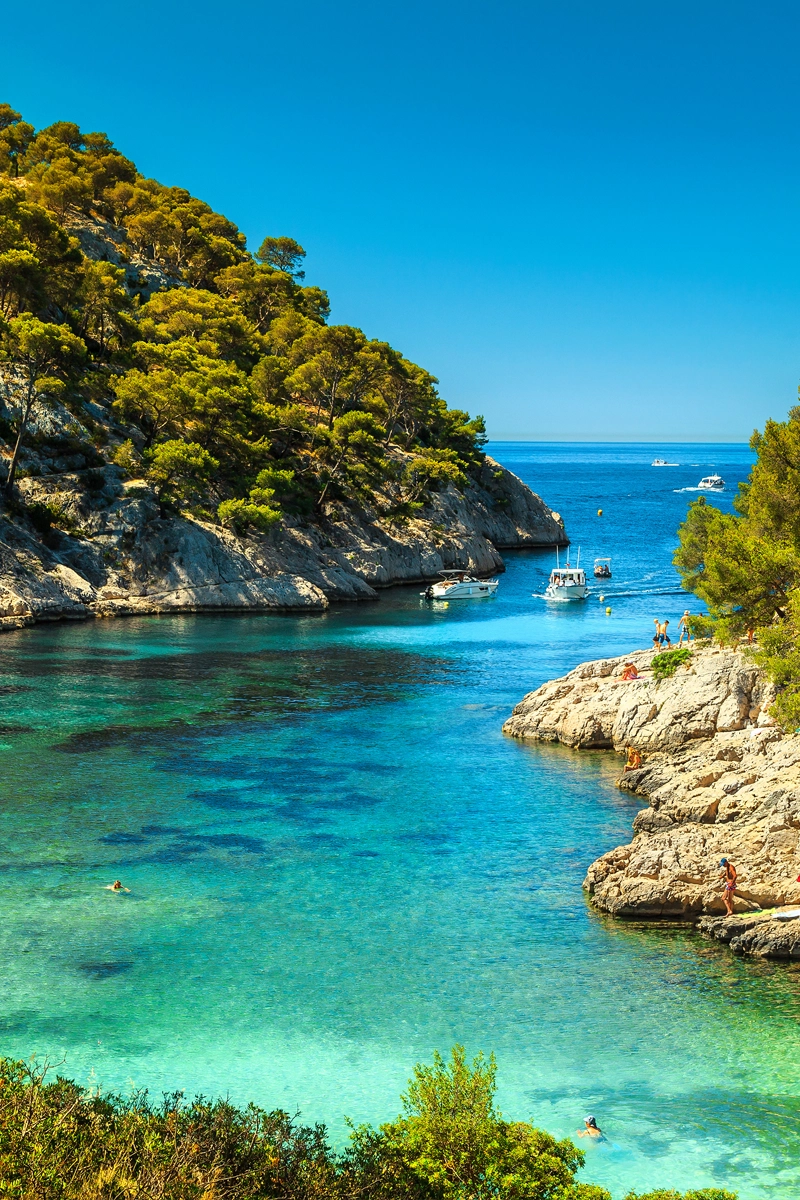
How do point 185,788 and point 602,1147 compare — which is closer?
point 602,1147

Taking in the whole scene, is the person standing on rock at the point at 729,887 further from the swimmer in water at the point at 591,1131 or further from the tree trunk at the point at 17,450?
the tree trunk at the point at 17,450

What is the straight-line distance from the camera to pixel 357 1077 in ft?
60.4

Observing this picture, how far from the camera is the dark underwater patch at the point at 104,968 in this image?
22094 mm

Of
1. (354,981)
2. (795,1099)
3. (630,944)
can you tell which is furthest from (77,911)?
(795,1099)

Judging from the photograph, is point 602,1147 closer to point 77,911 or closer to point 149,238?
point 77,911

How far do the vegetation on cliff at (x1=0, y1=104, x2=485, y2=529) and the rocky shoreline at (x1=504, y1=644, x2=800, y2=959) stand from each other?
39523 mm

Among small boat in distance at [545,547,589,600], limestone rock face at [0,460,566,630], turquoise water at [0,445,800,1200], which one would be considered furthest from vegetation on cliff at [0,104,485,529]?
turquoise water at [0,445,800,1200]

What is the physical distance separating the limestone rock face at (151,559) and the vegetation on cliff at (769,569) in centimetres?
4443

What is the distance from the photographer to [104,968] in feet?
73.6

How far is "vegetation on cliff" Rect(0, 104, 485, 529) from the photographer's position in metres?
74.2

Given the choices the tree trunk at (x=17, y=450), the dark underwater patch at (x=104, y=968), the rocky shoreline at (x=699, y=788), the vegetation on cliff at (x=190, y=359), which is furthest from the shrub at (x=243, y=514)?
the dark underwater patch at (x=104, y=968)

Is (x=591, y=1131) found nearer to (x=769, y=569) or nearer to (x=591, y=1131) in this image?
(x=591, y=1131)

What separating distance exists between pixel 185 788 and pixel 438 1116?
24.0 meters

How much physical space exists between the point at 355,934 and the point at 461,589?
64.4 meters
